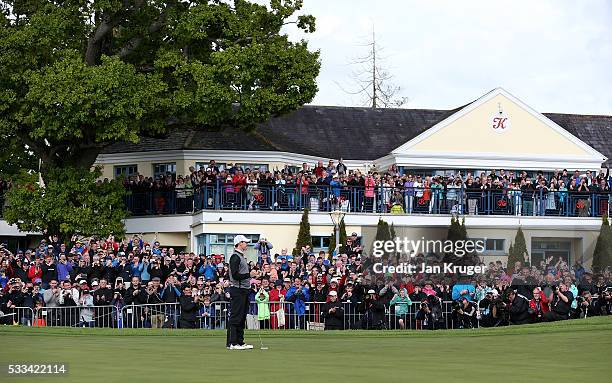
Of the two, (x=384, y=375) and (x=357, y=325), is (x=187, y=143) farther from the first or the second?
(x=384, y=375)

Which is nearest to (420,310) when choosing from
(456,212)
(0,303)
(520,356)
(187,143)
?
(0,303)

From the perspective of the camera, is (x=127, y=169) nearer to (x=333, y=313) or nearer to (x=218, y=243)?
(x=218, y=243)

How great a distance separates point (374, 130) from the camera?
60406 millimetres

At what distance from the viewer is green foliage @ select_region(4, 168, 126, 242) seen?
1770 inches

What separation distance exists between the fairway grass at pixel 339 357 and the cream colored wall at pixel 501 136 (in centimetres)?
3061

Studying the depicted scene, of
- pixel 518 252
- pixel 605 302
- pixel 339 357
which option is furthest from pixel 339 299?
pixel 339 357

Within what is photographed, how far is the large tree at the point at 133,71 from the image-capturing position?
43125mm

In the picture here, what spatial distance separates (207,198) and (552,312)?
65.9ft

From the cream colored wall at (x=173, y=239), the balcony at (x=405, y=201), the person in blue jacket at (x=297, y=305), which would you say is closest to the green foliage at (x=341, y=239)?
the balcony at (x=405, y=201)

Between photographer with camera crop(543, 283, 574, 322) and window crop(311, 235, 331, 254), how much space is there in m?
20.3

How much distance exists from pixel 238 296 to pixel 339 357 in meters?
3.20

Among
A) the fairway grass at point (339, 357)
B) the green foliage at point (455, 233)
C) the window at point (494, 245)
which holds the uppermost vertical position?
the green foliage at point (455, 233)

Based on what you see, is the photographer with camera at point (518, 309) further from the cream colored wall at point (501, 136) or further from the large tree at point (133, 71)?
the cream colored wall at point (501, 136)

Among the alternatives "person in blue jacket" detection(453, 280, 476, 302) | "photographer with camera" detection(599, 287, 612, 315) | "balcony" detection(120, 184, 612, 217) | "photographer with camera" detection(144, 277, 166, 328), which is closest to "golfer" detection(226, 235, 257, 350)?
"photographer with camera" detection(144, 277, 166, 328)
